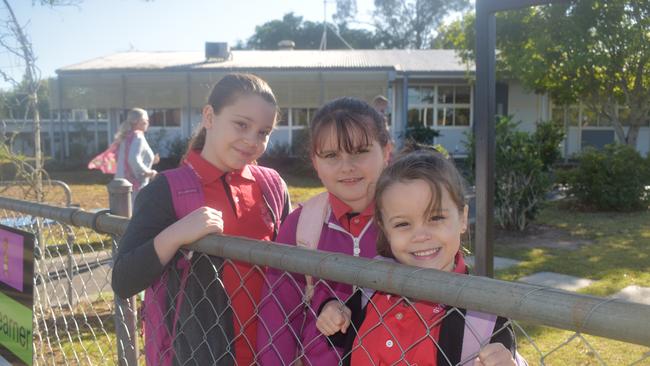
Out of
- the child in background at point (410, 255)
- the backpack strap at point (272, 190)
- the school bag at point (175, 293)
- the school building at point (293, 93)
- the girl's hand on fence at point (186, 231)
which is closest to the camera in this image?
the child in background at point (410, 255)

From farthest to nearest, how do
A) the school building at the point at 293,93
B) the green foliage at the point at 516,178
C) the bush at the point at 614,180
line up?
1. the school building at the point at 293,93
2. the bush at the point at 614,180
3. the green foliage at the point at 516,178

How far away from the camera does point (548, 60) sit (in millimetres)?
13398

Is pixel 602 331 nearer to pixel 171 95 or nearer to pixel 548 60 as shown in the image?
pixel 548 60

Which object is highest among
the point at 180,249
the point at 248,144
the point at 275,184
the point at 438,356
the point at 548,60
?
the point at 548,60

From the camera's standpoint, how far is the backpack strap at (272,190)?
7.04 feet

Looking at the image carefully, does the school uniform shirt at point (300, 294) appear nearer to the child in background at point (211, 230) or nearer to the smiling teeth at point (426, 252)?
the child in background at point (211, 230)

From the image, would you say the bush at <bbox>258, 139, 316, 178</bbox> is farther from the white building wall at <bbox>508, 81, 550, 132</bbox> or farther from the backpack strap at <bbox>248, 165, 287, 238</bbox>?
the backpack strap at <bbox>248, 165, 287, 238</bbox>

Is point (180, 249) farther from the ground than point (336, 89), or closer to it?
closer to it

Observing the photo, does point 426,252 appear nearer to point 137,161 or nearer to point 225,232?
point 225,232

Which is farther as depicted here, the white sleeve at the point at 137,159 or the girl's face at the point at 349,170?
the white sleeve at the point at 137,159

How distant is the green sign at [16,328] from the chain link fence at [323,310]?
1.22ft

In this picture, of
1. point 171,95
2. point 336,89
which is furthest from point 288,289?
point 171,95

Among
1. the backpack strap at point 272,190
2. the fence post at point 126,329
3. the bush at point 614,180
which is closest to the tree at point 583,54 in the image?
the bush at point 614,180

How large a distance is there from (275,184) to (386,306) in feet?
2.74
